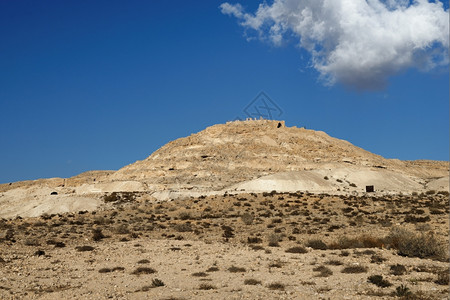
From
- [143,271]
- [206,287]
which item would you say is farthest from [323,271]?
[143,271]

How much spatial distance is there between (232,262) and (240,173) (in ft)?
210

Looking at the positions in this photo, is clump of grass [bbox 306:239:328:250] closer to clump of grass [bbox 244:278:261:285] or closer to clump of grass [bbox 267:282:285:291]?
clump of grass [bbox 244:278:261:285]

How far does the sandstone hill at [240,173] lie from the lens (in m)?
57.7

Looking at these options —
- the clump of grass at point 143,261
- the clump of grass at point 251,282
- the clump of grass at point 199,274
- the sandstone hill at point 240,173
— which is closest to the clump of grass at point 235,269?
the clump of grass at point 199,274

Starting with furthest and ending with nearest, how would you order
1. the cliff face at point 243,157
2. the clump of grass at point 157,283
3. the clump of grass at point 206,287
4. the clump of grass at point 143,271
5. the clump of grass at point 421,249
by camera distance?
the cliff face at point 243,157 < the clump of grass at point 421,249 < the clump of grass at point 143,271 < the clump of grass at point 157,283 < the clump of grass at point 206,287

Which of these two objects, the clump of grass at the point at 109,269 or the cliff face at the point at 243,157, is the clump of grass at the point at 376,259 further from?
the cliff face at the point at 243,157

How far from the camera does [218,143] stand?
10138cm

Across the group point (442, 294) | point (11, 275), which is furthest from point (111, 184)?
point (442, 294)

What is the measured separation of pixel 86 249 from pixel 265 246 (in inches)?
337

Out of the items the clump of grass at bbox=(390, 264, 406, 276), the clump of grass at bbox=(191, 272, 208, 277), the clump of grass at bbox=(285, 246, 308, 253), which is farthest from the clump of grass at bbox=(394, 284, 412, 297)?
the clump of grass at bbox=(285, 246, 308, 253)

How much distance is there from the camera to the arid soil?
463 inches

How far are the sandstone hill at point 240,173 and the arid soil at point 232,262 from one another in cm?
2663

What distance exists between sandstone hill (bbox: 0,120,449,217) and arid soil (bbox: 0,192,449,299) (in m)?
26.6

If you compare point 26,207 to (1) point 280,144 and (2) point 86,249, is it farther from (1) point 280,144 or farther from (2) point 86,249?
(1) point 280,144
